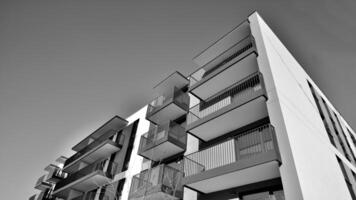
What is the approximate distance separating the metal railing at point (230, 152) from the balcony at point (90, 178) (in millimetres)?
8227

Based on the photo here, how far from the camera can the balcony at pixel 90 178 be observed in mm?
15422

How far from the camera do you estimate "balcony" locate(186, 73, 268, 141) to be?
9.09 m

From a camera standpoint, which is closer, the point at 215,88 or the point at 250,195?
the point at 250,195

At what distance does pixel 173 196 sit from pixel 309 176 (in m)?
5.78

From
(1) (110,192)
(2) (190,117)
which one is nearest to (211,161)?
(2) (190,117)

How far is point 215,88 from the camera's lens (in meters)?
12.7

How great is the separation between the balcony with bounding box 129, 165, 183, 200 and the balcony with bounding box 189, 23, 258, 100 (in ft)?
16.2

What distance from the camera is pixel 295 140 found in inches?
292

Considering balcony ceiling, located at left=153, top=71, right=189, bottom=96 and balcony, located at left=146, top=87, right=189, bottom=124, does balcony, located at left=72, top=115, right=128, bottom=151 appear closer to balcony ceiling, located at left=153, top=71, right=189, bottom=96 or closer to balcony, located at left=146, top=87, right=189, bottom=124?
balcony ceiling, located at left=153, top=71, right=189, bottom=96

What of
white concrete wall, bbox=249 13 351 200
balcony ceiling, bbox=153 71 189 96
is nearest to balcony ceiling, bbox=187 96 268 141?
white concrete wall, bbox=249 13 351 200

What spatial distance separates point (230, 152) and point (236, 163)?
1.39 m

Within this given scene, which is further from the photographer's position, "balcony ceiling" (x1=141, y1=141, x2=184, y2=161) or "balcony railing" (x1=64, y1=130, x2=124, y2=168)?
"balcony railing" (x1=64, y1=130, x2=124, y2=168)

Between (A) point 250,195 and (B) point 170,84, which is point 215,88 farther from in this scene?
(A) point 250,195

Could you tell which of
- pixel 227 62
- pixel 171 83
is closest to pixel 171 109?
pixel 171 83
